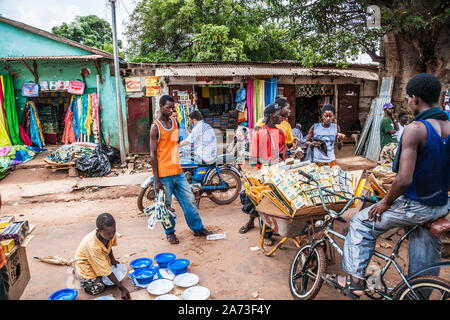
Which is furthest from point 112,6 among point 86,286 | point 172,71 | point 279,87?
point 86,286

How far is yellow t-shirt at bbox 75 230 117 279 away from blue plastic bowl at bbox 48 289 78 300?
0.17 meters

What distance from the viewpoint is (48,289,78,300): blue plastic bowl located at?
301 centimetres

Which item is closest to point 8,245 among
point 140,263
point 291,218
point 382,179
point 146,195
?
point 140,263

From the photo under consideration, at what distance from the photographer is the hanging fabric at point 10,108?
9656mm

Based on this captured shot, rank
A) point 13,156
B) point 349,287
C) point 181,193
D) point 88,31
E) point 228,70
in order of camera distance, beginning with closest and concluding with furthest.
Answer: point 349,287 → point 181,193 → point 13,156 → point 228,70 → point 88,31

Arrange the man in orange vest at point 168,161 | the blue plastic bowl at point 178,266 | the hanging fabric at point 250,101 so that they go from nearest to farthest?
the blue plastic bowl at point 178,266 → the man in orange vest at point 168,161 → the hanging fabric at point 250,101

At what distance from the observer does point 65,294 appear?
308 centimetres

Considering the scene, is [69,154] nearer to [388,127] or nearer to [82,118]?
[82,118]

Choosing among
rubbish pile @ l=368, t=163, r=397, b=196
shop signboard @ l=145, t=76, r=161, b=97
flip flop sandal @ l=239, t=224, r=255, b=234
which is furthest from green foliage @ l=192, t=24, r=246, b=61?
rubbish pile @ l=368, t=163, r=397, b=196

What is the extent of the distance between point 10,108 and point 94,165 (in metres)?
3.89

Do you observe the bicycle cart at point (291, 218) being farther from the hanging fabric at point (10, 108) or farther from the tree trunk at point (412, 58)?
the hanging fabric at point (10, 108)

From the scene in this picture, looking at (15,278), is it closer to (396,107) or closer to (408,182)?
(408,182)

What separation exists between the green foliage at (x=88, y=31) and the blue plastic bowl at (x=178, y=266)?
58.3 ft

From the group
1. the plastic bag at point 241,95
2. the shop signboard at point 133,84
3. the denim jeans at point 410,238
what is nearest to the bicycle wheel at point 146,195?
the denim jeans at point 410,238
